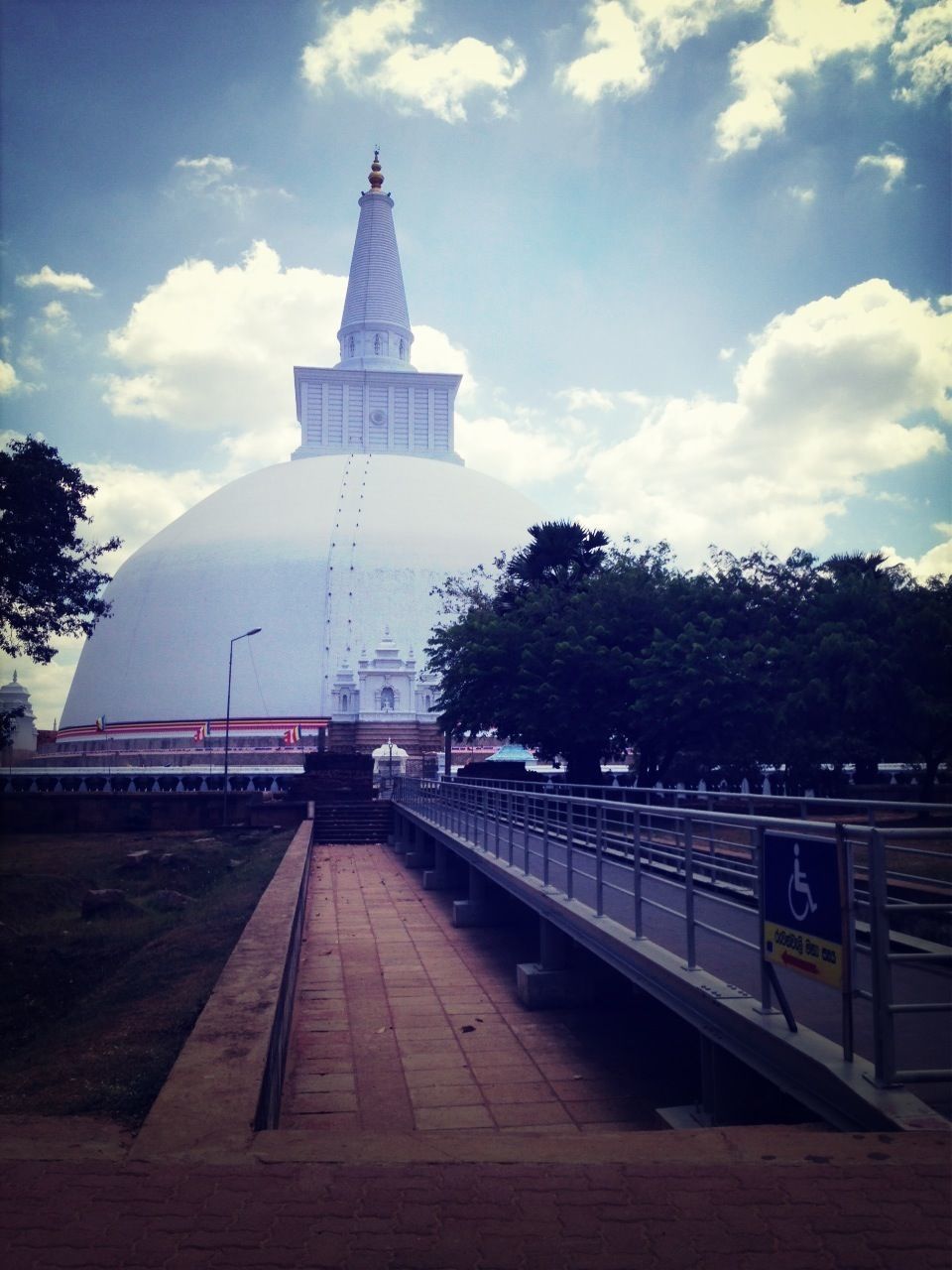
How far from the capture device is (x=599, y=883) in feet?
26.4

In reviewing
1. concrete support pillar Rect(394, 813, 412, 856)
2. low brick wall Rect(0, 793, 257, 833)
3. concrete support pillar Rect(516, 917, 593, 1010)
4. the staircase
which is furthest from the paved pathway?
low brick wall Rect(0, 793, 257, 833)

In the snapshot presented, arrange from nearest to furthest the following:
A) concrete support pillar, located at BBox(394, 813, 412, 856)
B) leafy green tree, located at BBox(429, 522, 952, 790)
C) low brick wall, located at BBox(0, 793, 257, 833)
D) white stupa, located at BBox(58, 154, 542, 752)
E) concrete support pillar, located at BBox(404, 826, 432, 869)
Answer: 1. leafy green tree, located at BBox(429, 522, 952, 790)
2. concrete support pillar, located at BBox(404, 826, 432, 869)
3. concrete support pillar, located at BBox(394, 813, 412, 856)
4. low brick wall, located at BBox(0, 793, 257, 833)
5. white stupa, located at BBox(58, 154, 542, 752)

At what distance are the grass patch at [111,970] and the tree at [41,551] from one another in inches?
216

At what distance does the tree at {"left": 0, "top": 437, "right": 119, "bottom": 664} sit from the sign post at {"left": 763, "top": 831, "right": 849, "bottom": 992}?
67.8 feet

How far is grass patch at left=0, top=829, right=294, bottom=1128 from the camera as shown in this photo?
5.87 m

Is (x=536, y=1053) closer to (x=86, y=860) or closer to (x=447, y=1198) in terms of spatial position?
(x=447, y=1198)

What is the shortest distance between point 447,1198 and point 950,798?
26694mm

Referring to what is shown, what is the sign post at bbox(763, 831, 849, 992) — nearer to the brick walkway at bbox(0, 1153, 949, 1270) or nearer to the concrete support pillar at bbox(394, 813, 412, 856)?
the brick walkway at bbox(0, 1153, 949, 1270)

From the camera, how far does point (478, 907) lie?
14.4 m

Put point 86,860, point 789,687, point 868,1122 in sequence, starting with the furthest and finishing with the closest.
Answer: point 86,860
point 789,687
point 868,1122

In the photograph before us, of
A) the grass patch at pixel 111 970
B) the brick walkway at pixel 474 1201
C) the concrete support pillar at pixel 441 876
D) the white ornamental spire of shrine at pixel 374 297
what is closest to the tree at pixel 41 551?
the grass patch at pixel 111 970

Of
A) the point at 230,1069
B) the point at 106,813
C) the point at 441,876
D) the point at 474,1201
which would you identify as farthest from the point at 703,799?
the point at 106,813

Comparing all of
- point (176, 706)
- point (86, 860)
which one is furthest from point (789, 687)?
point (176, 706)

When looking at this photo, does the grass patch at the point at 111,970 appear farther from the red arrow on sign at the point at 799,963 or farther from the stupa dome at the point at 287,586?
the stupa dome at the point at 287,586
